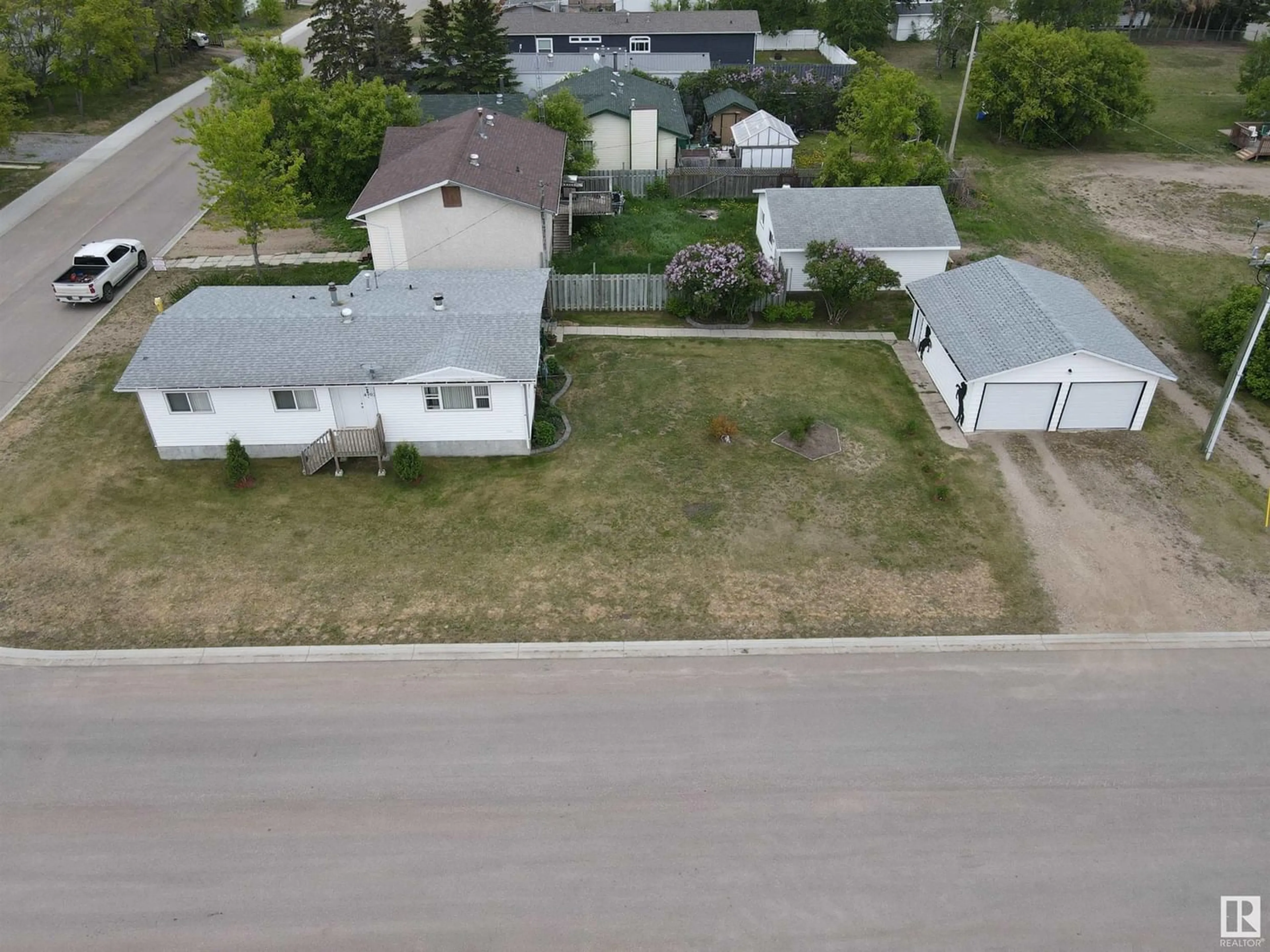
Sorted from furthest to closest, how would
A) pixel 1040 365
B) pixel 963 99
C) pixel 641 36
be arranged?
pixel 641 36, pixel 963 99, pixel 1040 365

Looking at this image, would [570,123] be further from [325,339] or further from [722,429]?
[722,429]

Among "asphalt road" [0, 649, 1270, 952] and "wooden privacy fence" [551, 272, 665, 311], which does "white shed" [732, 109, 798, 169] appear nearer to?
"wooden privacy fence" [551, 272, 665, 311]

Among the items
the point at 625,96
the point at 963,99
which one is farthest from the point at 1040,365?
the point at 625,96

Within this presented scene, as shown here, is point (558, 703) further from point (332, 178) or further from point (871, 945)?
point (332, 178)

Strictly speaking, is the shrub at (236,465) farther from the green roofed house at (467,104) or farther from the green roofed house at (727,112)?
the green roofed house at (727,112)

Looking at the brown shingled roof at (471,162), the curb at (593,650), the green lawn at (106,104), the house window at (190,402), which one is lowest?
the curb at (593,650)

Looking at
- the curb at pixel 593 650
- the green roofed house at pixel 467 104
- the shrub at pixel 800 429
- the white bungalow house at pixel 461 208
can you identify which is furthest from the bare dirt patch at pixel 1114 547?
the green roofed house at pixel 467 104
